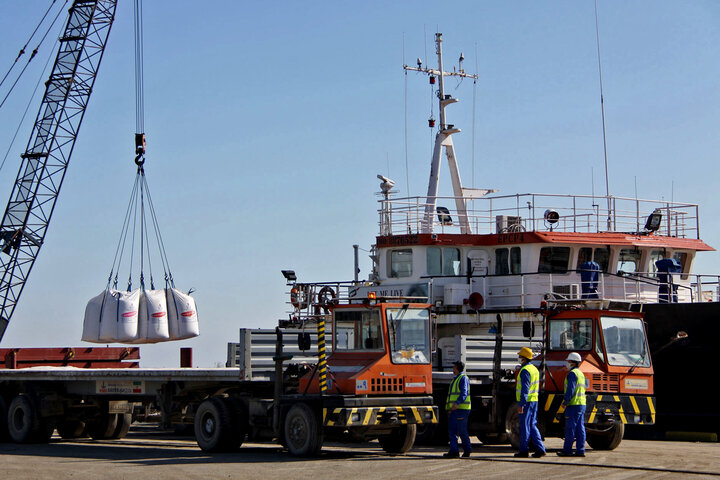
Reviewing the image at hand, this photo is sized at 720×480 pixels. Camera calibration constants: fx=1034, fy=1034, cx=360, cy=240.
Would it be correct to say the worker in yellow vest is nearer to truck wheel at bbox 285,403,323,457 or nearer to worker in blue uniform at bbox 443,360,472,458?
Result: worker in blue uniform at bbox 443,360,472,458

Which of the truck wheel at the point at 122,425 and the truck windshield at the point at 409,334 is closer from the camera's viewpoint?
the truck windshield at the point at 409,334

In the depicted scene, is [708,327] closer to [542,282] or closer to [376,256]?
[542,282]

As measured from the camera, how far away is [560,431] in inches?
715

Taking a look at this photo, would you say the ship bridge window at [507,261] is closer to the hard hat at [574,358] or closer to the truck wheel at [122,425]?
the hard hat at [574,358]

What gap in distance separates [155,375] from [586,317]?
26.6ft

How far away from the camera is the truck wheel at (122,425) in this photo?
75.5 ft

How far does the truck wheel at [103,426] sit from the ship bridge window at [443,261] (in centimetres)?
841

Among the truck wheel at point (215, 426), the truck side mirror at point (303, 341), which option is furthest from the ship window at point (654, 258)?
the truck wheel at point (215, 426)

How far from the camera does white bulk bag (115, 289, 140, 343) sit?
88.0 ft

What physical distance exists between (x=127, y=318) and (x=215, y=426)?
30.4 feet

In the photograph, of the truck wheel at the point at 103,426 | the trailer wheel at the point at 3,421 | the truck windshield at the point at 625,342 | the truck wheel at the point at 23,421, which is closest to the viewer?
the truck windshield at the point at 625,342

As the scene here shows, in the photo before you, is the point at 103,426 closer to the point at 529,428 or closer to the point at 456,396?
the point at 456,396

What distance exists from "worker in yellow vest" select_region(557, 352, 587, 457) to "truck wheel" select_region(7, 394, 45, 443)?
11.3 meters

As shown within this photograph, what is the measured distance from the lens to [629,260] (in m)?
26.7
